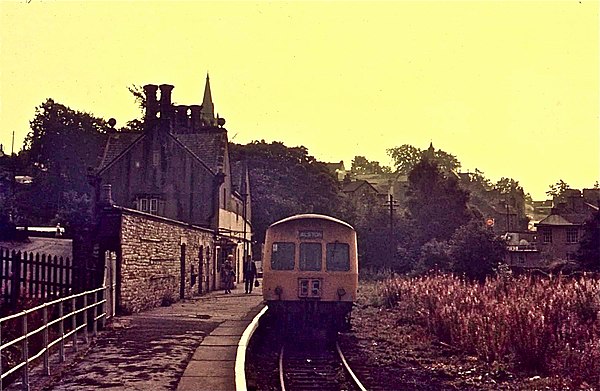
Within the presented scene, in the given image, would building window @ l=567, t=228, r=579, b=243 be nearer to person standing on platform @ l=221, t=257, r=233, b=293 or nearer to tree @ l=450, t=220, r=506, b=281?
tree @ l=450, t=220, r=506, b=281

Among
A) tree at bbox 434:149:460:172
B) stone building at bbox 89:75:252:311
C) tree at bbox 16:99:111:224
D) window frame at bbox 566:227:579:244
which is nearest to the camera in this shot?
stone building at bbox 89:75:252:311

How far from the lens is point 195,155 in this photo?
4475cm

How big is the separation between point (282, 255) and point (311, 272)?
2.96ft

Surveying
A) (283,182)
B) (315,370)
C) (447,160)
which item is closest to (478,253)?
(315,370)

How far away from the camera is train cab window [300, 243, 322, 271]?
19.9 meters

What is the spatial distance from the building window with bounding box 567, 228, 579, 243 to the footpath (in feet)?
147

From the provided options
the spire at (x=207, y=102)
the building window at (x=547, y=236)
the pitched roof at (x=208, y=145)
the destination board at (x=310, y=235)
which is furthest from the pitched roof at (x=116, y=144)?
the spire at (x=207, y=102)

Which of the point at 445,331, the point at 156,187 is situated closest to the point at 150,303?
the point at 445,331

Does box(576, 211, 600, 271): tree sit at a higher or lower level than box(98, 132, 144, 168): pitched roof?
lower

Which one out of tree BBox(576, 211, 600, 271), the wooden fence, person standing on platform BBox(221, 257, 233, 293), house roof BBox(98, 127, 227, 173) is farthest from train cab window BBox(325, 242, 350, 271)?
house roof BBox(98, 127, 227, 173)

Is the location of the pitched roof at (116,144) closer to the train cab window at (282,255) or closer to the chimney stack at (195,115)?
the chimney stack at (195,115)

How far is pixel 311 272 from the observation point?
19828 millimetres

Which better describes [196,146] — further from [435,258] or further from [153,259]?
[153,259]

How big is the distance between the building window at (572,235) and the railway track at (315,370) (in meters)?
46.1
